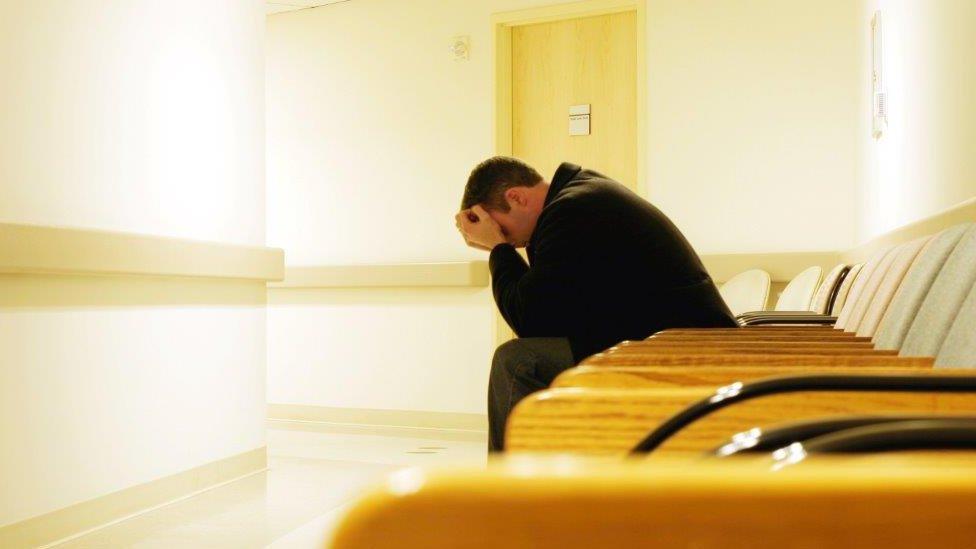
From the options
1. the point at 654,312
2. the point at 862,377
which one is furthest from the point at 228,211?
the point at 862,377

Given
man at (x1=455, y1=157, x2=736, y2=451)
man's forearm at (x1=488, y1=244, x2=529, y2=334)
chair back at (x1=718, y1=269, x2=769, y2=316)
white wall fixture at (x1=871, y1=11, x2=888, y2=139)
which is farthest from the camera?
chair back at (x1=718, y1=269, x2=769, y2=316)

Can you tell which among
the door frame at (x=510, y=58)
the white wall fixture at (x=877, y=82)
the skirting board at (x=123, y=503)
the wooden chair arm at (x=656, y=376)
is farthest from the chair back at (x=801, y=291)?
the wooden chair arm at (x=656, y=376)

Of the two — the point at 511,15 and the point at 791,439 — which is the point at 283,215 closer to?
the point at 511,15

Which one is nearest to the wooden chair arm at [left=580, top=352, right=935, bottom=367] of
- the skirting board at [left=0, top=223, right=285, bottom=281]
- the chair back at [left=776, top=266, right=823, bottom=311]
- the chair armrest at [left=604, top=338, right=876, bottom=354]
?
the chair armrest at [left=604, top=338, right=876, bottom=354]

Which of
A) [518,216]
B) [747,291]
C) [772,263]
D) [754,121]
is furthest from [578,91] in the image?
[518,216]

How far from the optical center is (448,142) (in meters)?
5.58

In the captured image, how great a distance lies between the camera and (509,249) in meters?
2.79

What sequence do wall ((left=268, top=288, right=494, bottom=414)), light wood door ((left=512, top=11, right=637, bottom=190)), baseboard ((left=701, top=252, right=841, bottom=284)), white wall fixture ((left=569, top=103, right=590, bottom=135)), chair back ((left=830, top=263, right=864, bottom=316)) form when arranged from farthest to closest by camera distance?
wall ((left=268, top=288, right=494, bottom=414)) → white wall fixture ((left=569, top=103, right=590, bottom=135)) → light wood door ((left=512, top=11, right=637, bottom=190)) → baseboard ((left=701, top=252, right=841, bottom=284)) → chair back ((left=830, top=263, right=864, bottom=316))

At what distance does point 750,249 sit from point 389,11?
293 cm

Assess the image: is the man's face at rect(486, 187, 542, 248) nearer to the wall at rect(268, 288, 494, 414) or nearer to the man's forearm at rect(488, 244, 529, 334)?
the man's forearm at rect(488, 244, 529, 334)

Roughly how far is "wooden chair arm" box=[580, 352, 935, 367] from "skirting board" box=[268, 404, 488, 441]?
4.10 meters

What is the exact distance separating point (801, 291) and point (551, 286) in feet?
7.05

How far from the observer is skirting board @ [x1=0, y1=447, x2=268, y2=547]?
273 centimetres

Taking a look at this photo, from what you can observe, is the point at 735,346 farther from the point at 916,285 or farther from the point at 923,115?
the point at 923,115
